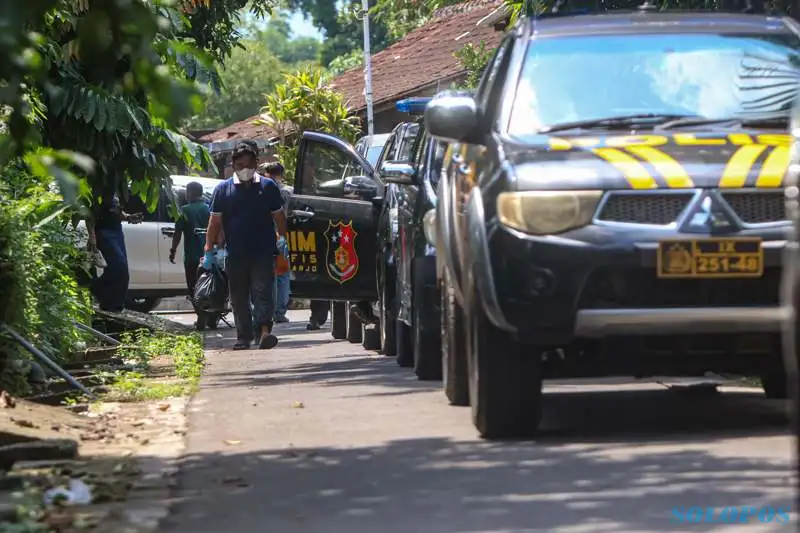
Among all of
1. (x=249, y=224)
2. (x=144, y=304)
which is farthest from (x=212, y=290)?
(x=144, y=304)

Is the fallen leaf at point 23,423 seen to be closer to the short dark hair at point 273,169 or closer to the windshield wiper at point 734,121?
the windshield wiper at point 734,121

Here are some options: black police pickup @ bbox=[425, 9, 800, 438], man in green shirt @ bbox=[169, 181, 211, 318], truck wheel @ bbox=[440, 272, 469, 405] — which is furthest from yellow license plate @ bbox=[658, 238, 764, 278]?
man in green shirt @ bbox=[169, 181, 211, 318]

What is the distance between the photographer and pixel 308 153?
17.5 metres

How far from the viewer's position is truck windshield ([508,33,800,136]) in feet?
29.3

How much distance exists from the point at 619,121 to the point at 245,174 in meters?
8.77

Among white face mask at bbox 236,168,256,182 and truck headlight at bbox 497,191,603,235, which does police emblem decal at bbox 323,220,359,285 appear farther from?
truck headlight at bbox 497,191,603,235

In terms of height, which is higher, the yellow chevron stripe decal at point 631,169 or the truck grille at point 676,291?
the yellow chevron stripe decal at point 631,169

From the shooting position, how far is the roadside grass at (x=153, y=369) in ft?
39.5

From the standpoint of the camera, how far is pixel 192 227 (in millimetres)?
23094

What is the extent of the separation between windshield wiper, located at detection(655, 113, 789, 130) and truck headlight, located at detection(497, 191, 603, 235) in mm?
935

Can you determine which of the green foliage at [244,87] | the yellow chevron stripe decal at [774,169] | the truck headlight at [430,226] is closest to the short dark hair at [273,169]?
the truck headlight at [430,226]

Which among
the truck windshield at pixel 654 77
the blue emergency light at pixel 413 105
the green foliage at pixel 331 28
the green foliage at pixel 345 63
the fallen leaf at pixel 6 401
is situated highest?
the green foliage at pixel 331 28

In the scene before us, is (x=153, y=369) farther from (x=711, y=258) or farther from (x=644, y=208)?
(x=711, y=258)

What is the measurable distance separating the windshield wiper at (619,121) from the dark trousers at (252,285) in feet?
28.8
